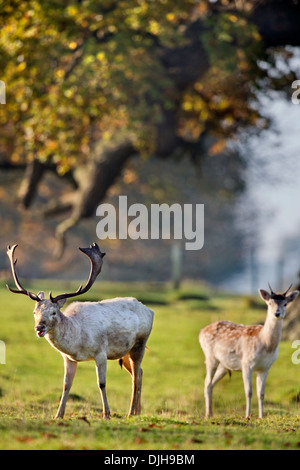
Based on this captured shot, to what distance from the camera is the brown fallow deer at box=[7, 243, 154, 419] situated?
9141 mm

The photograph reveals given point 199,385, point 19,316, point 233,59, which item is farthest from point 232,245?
point 199,385

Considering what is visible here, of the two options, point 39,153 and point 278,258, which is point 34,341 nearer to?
point 39,153

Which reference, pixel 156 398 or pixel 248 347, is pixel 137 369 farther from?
pixel 156 398

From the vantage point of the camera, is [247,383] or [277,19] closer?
[247,383]

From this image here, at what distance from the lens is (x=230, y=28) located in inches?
771

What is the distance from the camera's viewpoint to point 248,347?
10867 mm

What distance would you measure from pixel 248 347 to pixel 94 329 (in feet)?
8.21

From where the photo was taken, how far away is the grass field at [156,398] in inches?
306

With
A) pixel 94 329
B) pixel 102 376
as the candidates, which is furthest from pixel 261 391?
pixel 94 329

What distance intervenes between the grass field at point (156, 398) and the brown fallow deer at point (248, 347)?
22.1 inches

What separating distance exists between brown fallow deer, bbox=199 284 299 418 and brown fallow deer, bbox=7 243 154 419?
55.4 inches

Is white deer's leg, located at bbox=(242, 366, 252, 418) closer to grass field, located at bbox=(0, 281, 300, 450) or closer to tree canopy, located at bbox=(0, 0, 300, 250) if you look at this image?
grass field, located at bbox=(0, 281, 300, 450)

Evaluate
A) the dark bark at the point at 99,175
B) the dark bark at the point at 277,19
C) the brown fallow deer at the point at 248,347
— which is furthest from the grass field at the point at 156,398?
the dark bark at the point at 277,19
